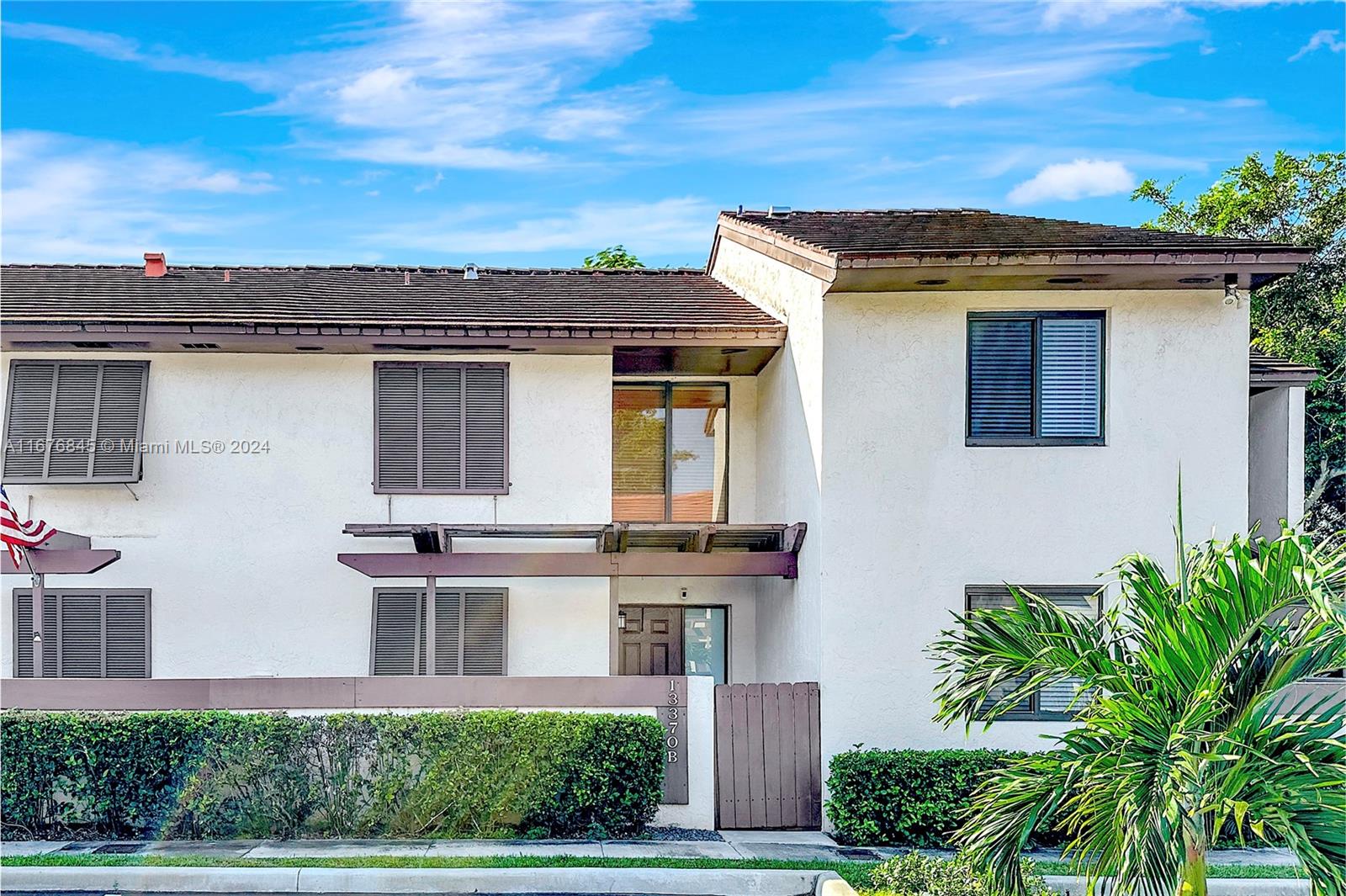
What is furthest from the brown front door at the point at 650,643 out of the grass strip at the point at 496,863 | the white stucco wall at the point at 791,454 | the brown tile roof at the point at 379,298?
the grass strip at the point at 496,863

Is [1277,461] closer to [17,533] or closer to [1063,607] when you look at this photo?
[1063,607]

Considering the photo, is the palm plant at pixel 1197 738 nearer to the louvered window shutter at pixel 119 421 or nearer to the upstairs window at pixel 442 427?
the upstairs window at pixel 442 427

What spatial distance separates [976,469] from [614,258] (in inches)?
774

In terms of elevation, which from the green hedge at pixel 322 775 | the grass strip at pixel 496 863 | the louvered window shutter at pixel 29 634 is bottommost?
the grass strip at pixel 496 863

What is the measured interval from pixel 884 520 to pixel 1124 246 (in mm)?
3647

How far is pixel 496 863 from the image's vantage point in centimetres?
995

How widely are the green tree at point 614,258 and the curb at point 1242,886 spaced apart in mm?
22533

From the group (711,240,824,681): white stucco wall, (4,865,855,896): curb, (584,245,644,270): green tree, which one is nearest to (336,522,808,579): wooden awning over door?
(711,240,824,681): white stucco wall

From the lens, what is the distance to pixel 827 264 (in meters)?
11.9

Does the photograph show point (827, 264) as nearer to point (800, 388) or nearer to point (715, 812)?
point (800, 388)

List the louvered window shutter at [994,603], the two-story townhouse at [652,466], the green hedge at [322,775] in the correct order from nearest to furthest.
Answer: the green hedge at [322,775] < the two-story townhouse at [652,466] < the louvered window shutter at [994,603]

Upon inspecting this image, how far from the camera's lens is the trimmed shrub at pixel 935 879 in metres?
7.84

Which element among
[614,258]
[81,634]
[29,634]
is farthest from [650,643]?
[614,258]

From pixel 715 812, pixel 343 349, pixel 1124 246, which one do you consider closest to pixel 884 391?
pixel 1124 246
